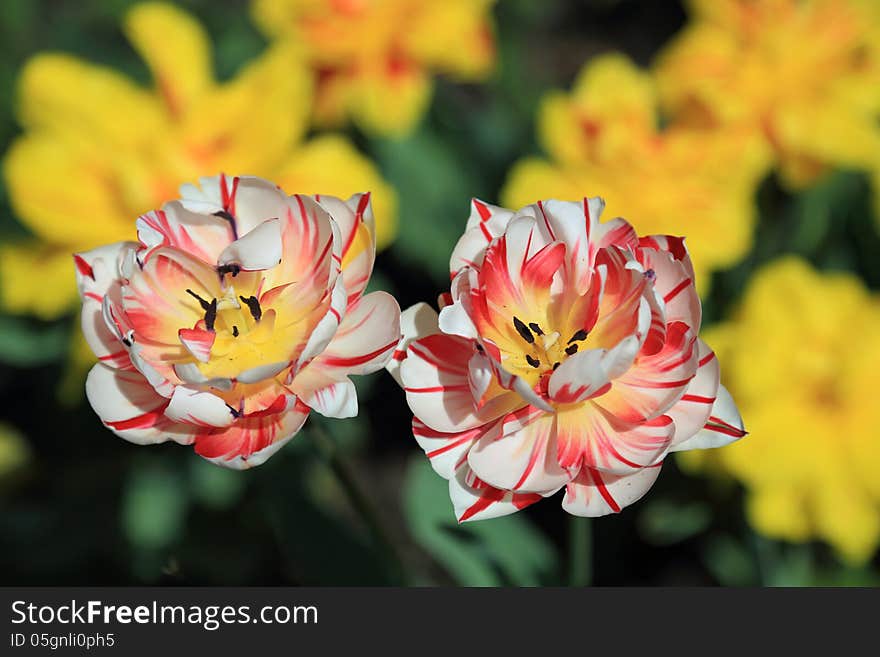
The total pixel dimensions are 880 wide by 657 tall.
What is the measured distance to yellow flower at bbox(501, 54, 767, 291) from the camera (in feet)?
3.77

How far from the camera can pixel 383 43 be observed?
A: 133cm

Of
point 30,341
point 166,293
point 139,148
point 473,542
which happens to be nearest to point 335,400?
point 166,293

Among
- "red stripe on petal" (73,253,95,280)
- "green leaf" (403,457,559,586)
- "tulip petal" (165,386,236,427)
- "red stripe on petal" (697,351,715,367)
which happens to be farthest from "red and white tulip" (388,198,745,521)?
"green leaf" (403,457,559,586)

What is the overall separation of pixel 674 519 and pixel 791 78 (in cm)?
58

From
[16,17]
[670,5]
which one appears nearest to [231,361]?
[16,17]

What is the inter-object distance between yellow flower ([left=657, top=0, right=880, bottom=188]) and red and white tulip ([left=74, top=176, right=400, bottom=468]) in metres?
0.74

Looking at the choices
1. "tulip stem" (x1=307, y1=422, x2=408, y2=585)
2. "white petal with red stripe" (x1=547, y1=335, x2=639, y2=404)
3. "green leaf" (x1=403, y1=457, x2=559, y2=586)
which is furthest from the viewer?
"green leaf" (x1=403, y1=457, x2=559, y2=586)

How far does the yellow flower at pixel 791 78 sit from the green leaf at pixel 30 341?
0.88 meters

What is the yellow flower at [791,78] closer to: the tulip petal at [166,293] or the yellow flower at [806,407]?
the yellow flower at [806,407]

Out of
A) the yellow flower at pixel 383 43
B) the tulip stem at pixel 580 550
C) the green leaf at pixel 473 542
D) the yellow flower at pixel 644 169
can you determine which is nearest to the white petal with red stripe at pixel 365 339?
the tulip stem at pixel 580 550

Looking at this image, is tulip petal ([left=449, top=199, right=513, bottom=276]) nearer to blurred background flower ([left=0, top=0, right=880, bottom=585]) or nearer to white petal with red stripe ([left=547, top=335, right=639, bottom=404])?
white petal with red stripe ([left=547, top=335, right=639, bottom=404])

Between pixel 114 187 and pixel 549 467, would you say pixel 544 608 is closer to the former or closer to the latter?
pixel 549 467

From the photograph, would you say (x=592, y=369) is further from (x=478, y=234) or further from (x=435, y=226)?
(x=435, y=226)

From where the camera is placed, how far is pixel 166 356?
0.65 meters
